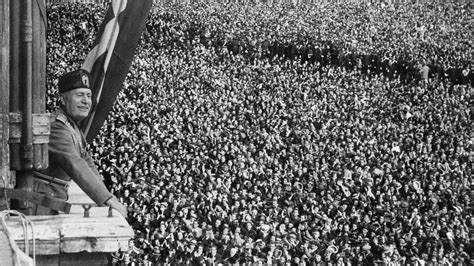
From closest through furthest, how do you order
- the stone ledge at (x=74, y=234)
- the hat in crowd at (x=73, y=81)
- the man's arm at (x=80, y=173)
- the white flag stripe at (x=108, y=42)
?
the stone ledge at (x=74, y=234) → the man's arm at (x=80, y=173) → the hat in crowd at (x=73, y=81) → the white flag stripe at (x=108, y=42)

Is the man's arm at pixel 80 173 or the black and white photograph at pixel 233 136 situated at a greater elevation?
the man's arm at pixel 80 173

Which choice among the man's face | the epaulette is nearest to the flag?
the man's face

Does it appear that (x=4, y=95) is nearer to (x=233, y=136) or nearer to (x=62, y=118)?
(x=62, y=118)

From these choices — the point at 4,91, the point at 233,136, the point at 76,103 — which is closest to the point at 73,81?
the point at 76,103

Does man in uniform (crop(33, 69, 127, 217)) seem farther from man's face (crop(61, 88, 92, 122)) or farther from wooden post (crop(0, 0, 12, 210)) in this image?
wooden post (crop(0, 0, 12, 210))

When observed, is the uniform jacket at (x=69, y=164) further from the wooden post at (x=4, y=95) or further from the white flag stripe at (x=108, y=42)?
the white flag stripe at (x=108, y=42)

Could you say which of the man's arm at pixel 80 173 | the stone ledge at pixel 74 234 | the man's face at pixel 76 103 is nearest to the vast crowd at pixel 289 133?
the man's face at pixel 76 103

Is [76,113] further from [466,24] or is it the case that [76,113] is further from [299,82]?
[466,24]

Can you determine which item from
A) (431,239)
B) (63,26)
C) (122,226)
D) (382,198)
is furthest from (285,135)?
(122,226)
